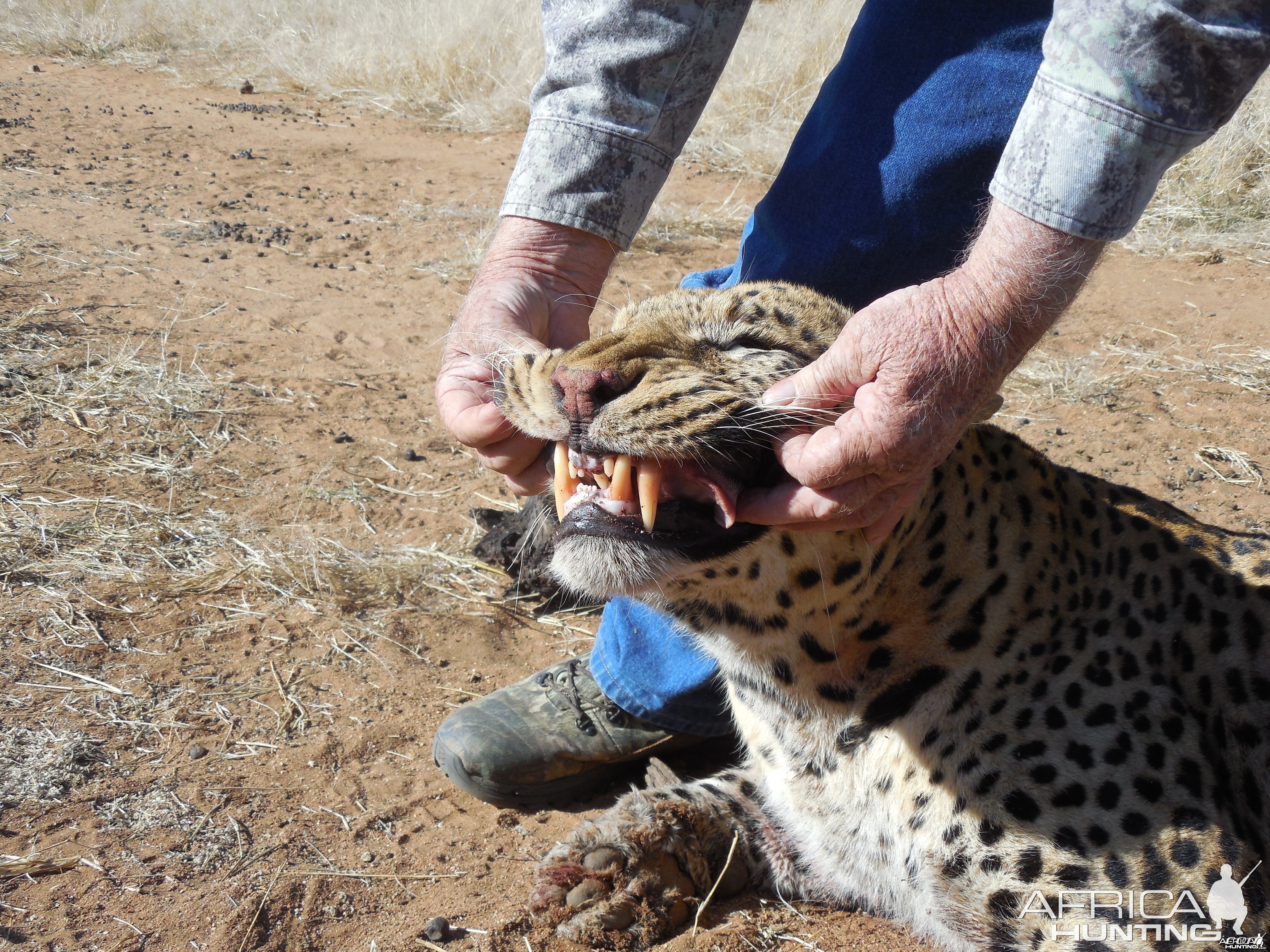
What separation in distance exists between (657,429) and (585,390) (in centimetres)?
17

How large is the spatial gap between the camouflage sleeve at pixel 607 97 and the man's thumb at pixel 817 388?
1.05 m

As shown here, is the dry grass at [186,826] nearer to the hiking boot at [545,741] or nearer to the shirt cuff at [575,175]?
the hiking boot at [545,741]

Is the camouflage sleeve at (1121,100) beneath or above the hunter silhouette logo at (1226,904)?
above

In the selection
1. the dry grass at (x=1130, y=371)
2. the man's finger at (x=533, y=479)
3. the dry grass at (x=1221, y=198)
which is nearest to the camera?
the man's finger at (x=533, y=479)

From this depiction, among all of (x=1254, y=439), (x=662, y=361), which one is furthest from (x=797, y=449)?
(x=1254, y=439)

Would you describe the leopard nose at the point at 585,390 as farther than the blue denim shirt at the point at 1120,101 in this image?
Yes

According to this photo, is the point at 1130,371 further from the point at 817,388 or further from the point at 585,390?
the point at 585,390

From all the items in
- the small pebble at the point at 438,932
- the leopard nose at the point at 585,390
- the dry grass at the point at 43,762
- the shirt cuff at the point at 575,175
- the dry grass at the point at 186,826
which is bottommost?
the dry grass at the point at 43,762

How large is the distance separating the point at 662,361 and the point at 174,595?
8.20 ft

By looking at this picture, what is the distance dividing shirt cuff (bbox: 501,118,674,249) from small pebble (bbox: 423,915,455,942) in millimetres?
1900

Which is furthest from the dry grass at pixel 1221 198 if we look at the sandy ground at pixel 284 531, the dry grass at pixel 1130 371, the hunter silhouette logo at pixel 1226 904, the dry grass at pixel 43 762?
the dry grass at pixel 43 762

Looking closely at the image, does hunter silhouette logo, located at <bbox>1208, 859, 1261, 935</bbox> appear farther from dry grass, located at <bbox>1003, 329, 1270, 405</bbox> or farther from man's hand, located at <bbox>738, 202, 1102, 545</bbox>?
dry grass, located at <bbox>1003, 329, 1270, 405</bbox>

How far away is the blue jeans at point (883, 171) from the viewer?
2.84 meters

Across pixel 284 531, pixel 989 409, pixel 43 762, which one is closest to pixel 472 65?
pixel 284 531
